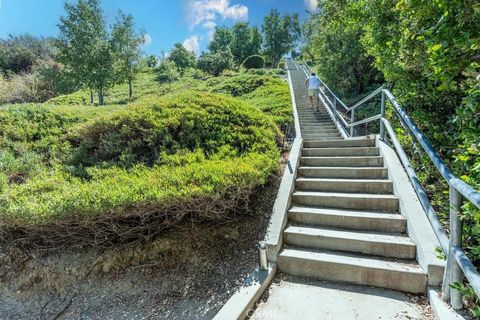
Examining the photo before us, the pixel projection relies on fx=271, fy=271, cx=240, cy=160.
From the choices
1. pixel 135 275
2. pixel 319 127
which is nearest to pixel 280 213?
pixel 135 275

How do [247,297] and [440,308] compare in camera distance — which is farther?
[247,297]

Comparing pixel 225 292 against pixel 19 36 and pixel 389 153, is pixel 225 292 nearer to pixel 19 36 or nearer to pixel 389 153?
pixel 389 153

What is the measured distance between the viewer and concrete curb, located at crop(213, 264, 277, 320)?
2475 millimetres

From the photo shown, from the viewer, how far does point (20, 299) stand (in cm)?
393

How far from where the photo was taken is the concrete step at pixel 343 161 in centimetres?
462

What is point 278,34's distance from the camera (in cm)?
4334

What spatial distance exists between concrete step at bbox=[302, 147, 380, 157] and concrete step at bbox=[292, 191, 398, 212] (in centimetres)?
139

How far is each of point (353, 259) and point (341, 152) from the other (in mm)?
2648

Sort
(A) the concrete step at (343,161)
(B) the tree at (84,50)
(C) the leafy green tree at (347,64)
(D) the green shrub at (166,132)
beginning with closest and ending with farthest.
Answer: (A) the concrete step at (343,161)
(D) the green shrub at (166,132)
(C) the leafy green tree at (347,64)
(B) the tree at (84,50)

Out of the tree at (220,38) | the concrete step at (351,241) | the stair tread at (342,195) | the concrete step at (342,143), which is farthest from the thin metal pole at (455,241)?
the tree at (220,38)

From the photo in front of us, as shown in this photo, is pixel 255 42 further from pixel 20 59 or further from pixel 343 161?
pixel 343 161

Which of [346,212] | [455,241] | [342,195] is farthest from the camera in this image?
[342,195]

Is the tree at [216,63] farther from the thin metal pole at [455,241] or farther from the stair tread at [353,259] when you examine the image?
the thin metal pole at [455,241]

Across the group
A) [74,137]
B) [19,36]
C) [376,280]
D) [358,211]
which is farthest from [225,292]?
[19,36]
